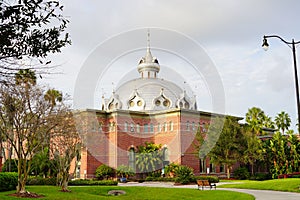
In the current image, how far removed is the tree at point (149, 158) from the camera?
50.8 meters

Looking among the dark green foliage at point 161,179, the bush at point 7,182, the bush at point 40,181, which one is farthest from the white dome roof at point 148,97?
the bush at point 7,182

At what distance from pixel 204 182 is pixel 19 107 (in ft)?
46.9

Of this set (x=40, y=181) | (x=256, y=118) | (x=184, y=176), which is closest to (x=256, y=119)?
(x=256, y=118)

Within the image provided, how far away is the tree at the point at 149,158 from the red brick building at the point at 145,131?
1155 millimetres

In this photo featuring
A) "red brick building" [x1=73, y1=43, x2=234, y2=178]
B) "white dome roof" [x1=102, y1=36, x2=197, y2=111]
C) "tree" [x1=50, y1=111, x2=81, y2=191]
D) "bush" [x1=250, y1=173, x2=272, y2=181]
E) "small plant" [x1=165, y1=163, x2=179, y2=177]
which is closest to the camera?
"tree" [x1=50, y1=111, x2=81, y2=191]

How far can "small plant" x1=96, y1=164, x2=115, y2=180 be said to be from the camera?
49969mm

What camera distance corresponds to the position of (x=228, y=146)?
46.9 metres

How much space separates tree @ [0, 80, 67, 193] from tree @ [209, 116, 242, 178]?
2491 cm

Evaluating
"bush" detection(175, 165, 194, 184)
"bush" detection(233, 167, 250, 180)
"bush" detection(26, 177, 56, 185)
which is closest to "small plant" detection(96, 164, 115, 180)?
"bush" detection(175, 165, 194, 184)

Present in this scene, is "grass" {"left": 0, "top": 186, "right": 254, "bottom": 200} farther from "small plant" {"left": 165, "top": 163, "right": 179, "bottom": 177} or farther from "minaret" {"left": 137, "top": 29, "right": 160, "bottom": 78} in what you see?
"minaret" {"left": 137, "top": 29, "right": 160, "bottom": 78}

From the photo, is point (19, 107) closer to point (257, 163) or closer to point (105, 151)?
point (105, 151)

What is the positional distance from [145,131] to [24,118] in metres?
32.2

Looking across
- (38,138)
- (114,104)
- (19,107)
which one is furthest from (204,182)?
(114,104)

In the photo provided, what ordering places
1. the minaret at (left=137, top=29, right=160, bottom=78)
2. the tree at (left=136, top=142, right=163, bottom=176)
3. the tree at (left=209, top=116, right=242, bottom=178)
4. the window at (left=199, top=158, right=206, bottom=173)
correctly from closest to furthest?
the tree at (left=209, top=116, right=242, bottom=178), the tree at (left=136, top=142, right=163, bottom=176), the window at (left=199, top=158, right=206, bottom=173), the minaret at (left=137, top=29, right=160, bottom=78)
